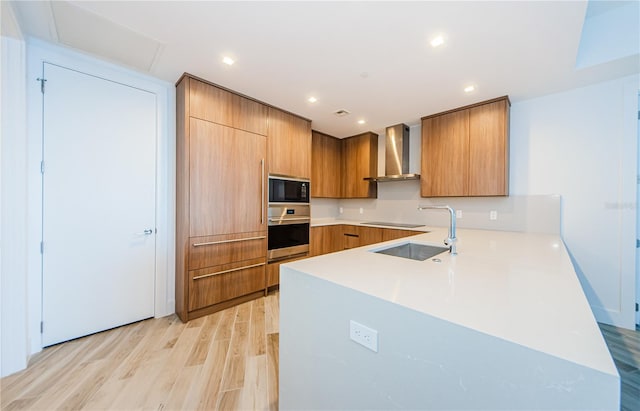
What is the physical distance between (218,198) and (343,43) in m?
1.86

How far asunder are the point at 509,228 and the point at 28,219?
15.4 ft

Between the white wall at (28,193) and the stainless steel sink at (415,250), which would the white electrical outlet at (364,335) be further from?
the white wall at (28,193)

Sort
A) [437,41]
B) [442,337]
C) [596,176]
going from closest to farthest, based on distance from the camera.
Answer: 1. [442,337]
2. [437,41]
3. [596,176]

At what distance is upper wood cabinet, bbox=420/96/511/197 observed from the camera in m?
2.78

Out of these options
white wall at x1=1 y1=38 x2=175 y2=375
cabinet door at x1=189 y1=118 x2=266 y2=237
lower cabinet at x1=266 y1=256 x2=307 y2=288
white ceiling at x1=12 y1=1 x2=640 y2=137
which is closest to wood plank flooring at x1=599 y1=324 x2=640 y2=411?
white ceiling at x1=12 y1=1 x2=640 y2=137

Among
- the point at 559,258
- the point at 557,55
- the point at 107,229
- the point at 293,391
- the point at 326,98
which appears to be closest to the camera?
→ the point at 293,391

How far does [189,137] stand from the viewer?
237 cm

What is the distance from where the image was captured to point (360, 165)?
4.32 m

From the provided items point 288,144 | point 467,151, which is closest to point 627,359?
point 467,151

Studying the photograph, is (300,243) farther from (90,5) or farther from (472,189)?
(90,5)

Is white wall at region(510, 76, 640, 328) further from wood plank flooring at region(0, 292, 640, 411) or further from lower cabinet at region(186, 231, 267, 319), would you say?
lower cabinet at region(186, 231, 267, 319)

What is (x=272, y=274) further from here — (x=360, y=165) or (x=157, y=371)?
(x=360, y=165)

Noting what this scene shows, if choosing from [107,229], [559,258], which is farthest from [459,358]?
[107,229]

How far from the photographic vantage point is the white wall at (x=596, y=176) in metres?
2.33
